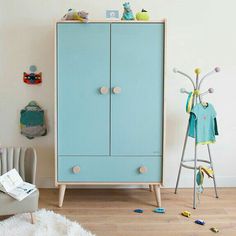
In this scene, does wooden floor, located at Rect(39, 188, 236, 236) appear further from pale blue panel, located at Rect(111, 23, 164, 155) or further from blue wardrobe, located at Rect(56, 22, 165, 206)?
pale blue panel, located at Rect(111, 23, 164, 155)

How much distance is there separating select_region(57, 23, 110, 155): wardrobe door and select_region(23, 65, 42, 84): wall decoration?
0.51 meters

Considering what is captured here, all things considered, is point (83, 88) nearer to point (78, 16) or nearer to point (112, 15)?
point (78, 16)

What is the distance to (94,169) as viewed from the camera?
2961 millimetres

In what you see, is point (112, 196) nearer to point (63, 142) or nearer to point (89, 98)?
point (63, 142)

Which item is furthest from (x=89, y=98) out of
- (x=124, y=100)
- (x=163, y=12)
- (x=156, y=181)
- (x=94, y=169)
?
(x=163, y=12)

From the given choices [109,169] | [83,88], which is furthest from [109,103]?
[109,169]

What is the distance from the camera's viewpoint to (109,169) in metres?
2.96

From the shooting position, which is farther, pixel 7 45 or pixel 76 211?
pixel 7 45

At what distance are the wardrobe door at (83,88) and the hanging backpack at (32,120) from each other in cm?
47

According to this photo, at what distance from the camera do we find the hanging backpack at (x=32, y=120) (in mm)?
3301

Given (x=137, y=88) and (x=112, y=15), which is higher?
(x=112, y=15)

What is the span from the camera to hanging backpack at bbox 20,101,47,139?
3.30 meters

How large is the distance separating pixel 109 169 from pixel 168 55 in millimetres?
1215

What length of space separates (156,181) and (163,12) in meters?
1.55
